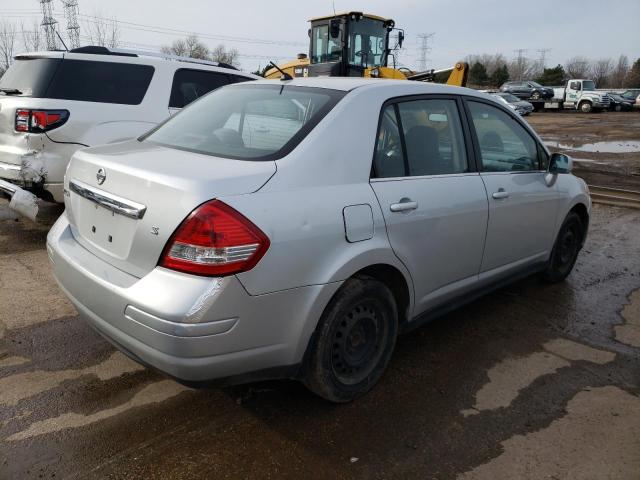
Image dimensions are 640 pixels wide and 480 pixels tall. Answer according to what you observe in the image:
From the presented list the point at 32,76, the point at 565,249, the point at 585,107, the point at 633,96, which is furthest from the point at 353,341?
the point at 633,96

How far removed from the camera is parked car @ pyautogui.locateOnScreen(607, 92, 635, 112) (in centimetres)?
3847

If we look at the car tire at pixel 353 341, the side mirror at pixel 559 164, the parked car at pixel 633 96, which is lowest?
the car tire at pixel 353 341

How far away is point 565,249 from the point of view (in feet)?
15.9

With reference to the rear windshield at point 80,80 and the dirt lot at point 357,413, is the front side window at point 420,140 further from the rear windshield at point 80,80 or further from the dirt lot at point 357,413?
the rear windshield at point 80,80

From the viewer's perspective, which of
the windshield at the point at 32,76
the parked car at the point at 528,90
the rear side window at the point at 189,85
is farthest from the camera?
the parked car at the point at 528,90

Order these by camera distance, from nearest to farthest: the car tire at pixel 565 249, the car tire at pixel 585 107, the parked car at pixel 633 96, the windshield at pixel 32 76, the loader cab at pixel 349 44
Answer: the car tire at pixel 565 249 → the windshield at pixel 32 76 → the loader cab at pixel 349 44 → the car tire at pixel 585 107 → the parked car at pixel 633 96

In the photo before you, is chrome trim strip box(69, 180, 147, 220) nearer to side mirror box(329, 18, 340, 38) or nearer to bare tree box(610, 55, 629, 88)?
side mirror box(329, 18, 340, 38)

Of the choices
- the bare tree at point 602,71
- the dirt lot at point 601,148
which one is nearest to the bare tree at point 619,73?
the bare tree at point 602,71

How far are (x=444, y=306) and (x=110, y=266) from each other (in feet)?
6.65

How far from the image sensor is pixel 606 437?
271cm

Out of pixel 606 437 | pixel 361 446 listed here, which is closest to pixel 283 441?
pixel 361 446

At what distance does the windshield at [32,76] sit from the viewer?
17.4 feet

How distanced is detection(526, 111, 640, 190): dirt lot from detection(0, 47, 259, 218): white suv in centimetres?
851

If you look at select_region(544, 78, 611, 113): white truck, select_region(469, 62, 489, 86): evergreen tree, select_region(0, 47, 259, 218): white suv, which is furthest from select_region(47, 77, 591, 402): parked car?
select_region(469, 62, 489, 86): evergreen tree
